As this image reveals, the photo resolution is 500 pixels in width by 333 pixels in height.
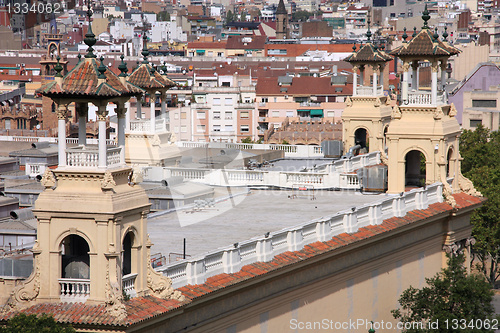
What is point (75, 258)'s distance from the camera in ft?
108

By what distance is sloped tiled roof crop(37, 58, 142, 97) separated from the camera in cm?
3212

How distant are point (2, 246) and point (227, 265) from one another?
10142 millimetres

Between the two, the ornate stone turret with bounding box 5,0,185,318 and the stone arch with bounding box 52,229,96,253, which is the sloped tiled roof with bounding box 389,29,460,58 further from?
the stone arch with bounding box 52,229,96,253

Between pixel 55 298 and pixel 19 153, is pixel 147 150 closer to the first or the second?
pixel 19 153

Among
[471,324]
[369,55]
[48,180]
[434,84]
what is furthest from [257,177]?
[48,180]

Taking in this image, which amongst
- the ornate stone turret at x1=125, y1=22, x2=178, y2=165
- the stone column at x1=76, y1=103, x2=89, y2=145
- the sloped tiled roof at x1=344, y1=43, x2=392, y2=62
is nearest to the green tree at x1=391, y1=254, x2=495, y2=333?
the stone column at x1=76, y1=103, x2=89, y2=145

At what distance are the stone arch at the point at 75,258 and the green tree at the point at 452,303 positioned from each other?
540 inches

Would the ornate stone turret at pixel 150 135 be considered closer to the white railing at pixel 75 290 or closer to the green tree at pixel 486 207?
the green tree at pixel 486 207

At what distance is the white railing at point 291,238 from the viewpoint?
3450 cm

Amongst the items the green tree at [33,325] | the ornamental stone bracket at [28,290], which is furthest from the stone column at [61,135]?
the green tree at [33,325]

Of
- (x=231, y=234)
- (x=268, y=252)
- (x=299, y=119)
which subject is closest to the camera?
(x=268, y=252)

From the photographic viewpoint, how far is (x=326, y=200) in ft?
169

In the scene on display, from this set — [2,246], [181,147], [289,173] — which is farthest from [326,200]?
[181,147]

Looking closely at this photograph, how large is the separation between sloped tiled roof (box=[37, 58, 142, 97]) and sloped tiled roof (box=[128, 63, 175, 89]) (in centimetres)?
2540
